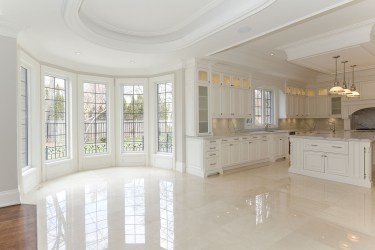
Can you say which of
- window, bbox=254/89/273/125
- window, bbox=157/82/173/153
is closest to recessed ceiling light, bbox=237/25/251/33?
window, bbox=157/82/173/153

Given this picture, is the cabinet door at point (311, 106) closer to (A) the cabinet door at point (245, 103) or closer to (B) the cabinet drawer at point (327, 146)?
(A) the cabinet door at point (245, 103)

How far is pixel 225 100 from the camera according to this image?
248 inches

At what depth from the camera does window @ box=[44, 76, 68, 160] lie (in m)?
5.37

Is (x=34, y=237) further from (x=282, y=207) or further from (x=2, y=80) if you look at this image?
(x=282, y=207)

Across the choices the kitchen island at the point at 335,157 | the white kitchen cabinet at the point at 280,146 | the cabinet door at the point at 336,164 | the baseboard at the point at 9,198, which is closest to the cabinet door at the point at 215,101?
the kitchen island at the point at 335,157

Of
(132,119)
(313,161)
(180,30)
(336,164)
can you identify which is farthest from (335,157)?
(132,119)

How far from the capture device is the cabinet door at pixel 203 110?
582 centimetres

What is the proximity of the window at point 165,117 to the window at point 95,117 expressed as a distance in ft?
5.11

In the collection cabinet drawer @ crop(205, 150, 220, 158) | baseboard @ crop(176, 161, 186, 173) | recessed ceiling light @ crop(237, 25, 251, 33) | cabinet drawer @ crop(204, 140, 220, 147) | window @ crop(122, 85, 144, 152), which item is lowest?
baseboard @ crop(176, 161, 186, 173)

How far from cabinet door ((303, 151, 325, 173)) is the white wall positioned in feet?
→ 18.7

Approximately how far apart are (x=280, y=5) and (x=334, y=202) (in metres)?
3.12

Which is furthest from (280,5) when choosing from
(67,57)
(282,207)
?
(67,57)

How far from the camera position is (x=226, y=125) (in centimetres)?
682

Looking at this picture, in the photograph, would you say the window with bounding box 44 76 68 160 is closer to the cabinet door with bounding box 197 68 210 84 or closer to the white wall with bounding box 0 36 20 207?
the white wall with bounding box 0 36 20 207
